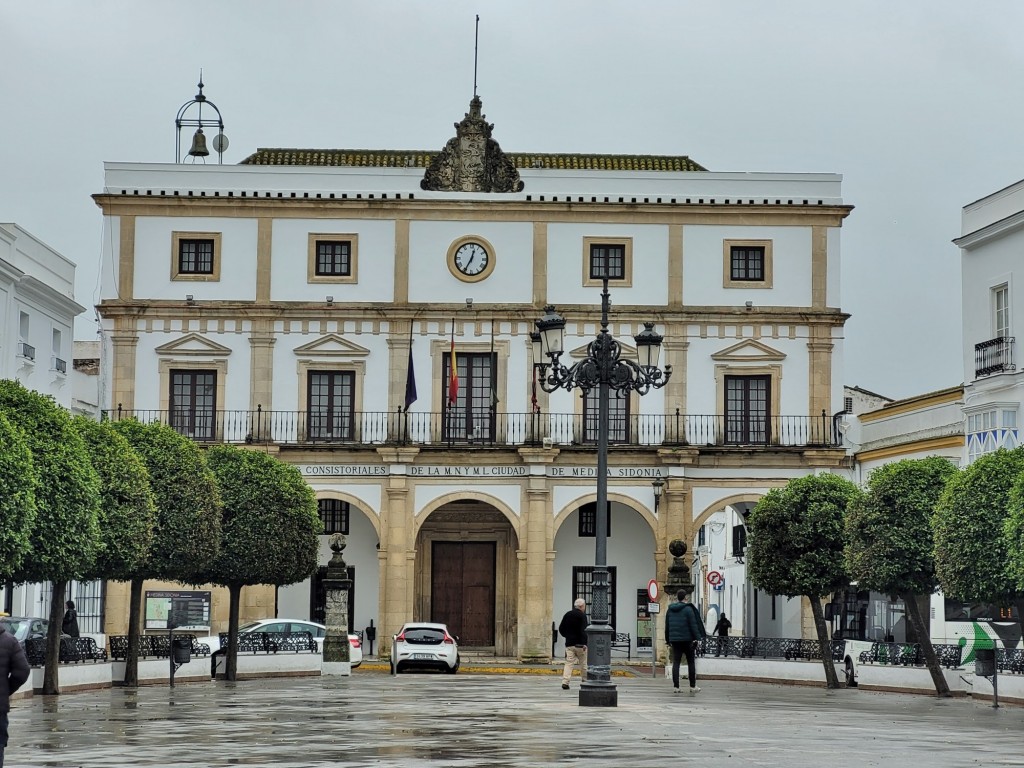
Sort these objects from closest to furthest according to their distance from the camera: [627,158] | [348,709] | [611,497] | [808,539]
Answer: [348,709]
[808,539]
[611,497]
[627,158]

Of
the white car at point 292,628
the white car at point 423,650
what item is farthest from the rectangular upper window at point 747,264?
the white car at point 292,628

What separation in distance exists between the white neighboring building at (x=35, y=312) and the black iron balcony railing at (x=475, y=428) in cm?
244

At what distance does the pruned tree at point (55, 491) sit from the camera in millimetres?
25297

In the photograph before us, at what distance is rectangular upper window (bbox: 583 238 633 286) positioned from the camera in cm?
4603

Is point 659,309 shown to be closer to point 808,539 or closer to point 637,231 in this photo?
point 637,231

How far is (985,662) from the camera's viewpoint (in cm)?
2689

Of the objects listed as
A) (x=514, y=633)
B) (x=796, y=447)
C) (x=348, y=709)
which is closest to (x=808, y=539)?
(x=796, y=447)

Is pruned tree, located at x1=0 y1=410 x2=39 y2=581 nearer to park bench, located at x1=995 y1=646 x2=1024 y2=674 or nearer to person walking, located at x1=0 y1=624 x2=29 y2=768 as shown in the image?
person walking, located at x1=0 y1=624 x2=29 y2=768

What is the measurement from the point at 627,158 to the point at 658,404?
763cm

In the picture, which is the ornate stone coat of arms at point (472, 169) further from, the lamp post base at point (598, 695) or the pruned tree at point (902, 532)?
the lamp post base at point (598, 695)

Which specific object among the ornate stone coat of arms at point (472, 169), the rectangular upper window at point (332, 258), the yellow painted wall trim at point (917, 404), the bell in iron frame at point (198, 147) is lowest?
the yellow painted wall trim at point (917, 404)

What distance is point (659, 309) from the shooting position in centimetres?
4584

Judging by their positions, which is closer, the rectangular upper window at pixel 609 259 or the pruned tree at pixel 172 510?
the pruned tree at pixel 172 510

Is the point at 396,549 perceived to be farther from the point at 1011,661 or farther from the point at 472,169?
the point at 1011,661
